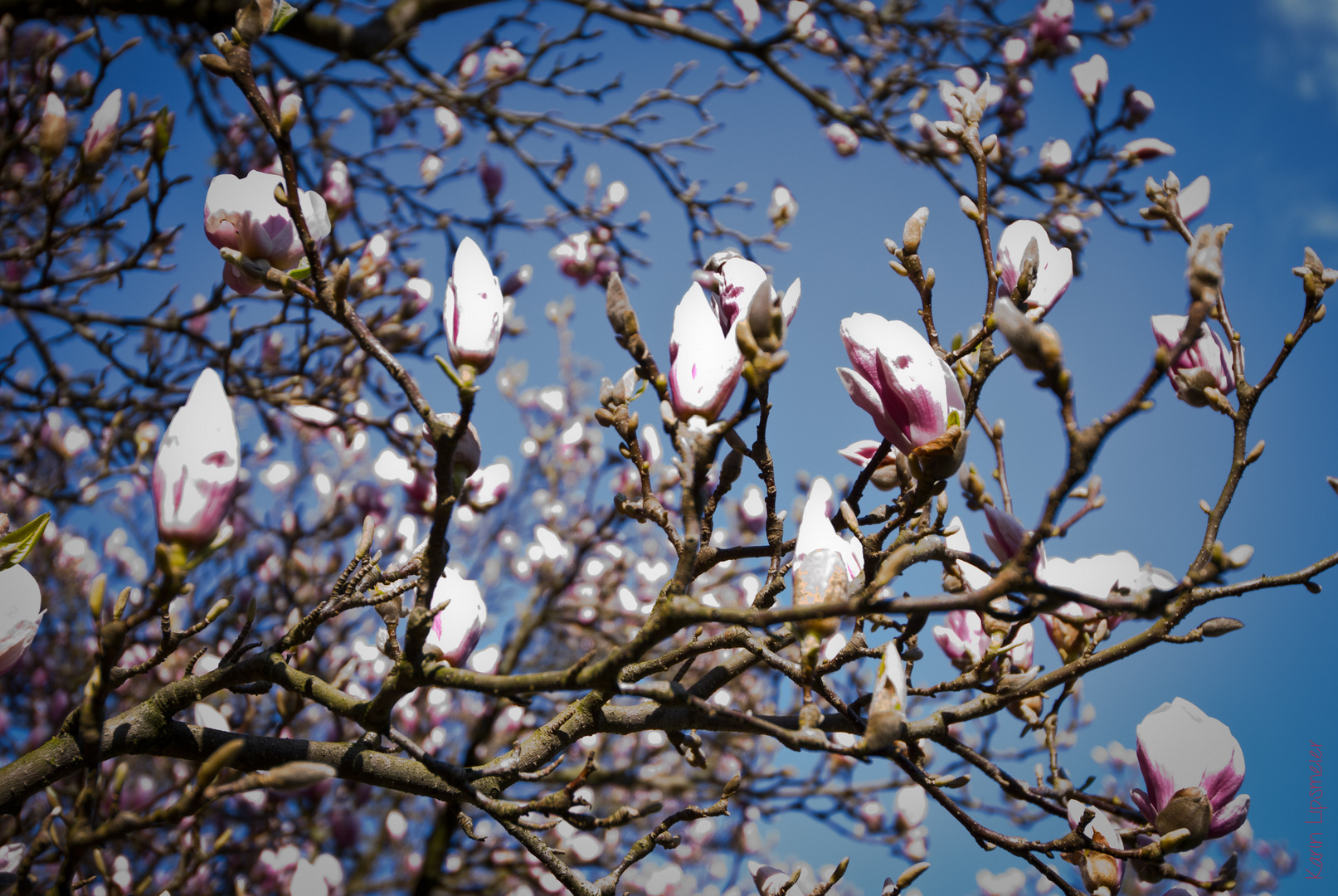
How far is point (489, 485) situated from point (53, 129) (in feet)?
5.18

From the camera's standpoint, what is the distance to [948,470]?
835mm

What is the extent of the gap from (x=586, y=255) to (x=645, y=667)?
3292mm

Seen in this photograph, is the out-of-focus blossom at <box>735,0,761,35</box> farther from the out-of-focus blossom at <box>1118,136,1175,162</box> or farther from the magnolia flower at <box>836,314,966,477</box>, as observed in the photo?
the magnolia flower at <box>836,314,966,477</box>

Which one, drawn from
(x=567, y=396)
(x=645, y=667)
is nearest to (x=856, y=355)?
(x=645, y=667)

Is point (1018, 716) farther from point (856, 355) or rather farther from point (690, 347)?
point (690, 347)

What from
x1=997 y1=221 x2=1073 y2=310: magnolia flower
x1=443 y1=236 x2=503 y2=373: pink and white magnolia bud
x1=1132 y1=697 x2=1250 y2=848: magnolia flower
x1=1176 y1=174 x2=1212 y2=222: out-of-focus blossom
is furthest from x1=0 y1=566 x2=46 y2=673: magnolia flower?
x1=1176 y1=174 x2=1212 y2=222: out-of-focus blossom

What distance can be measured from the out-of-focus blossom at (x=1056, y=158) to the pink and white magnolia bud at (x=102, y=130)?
3135 mm

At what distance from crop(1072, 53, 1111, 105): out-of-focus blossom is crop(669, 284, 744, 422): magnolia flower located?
8.33ft

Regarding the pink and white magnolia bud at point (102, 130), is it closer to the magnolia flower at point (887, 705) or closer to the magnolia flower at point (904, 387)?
the magnolia flower at point (904, 387)

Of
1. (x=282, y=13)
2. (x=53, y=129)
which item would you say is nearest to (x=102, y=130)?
(x=53, y=129)

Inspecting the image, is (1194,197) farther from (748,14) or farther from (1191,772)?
(748,14)

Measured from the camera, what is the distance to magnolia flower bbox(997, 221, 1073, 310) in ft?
3.48

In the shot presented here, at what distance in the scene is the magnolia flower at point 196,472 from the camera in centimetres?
74

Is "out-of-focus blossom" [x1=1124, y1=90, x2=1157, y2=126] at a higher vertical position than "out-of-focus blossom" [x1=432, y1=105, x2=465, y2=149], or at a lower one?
higher
